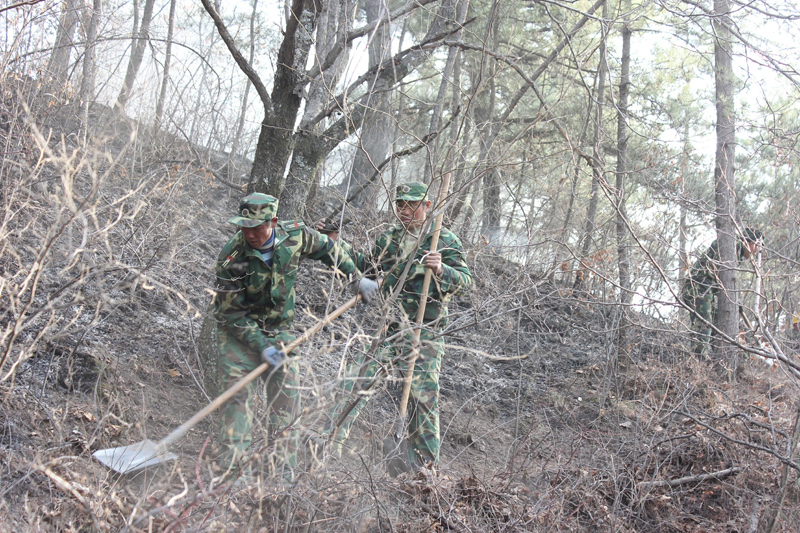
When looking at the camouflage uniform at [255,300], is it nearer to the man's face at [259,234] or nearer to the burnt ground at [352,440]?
the man's face at [259,234]

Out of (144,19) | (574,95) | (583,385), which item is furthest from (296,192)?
(144,19)

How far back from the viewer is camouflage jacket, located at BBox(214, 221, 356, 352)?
363 cm

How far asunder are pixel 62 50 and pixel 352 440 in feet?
24.7

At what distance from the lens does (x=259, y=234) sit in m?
3.62

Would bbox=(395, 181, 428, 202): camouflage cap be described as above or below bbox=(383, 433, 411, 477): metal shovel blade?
above

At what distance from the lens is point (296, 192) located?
187 inches

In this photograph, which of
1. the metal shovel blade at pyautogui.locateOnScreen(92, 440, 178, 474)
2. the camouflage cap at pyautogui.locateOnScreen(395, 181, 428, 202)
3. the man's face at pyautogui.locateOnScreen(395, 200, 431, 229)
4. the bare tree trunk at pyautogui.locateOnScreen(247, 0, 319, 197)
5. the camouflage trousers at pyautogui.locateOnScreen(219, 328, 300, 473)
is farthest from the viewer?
the bare tree trunk at pyautogui.locateOnScreen(247, 0, 319, 197)

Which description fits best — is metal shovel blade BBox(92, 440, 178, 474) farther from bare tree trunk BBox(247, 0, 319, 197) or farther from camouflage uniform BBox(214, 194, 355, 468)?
bare tree trunk BBox(247, 0, 319, 197)

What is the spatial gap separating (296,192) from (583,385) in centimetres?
431

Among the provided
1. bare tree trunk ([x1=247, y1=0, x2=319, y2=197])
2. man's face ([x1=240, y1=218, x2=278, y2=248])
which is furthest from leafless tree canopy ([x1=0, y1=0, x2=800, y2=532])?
man's face ([x1=240, y1=218, x2=278, y2=248])

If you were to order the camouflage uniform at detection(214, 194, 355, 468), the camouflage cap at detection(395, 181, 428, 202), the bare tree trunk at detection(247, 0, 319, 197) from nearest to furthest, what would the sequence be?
1. the camouflage uniform at detection(214, 194, 355, 468)
2. the camouflage cap at detection(395, 181, 428, 202)
3. the bare tree trunk at detection(247, 0, 319, 197)

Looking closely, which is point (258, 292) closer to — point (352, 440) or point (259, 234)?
point (259, 234)

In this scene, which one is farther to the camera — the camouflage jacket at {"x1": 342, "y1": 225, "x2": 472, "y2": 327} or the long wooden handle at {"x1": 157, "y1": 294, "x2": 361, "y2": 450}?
the camouflage jacket at {"x1": 342, "y1": 225, "x2": 472, "y2": 327}

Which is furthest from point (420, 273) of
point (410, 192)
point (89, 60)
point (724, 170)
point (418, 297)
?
point (89, 60)
